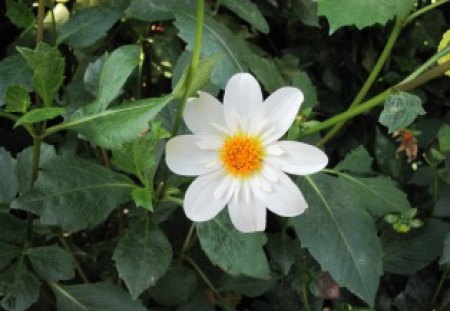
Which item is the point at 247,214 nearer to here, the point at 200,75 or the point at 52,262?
the point at 200,75

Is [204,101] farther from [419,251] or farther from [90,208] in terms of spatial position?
[419,251]

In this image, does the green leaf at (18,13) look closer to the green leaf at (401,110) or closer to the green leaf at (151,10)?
the green leaf at (151,10)

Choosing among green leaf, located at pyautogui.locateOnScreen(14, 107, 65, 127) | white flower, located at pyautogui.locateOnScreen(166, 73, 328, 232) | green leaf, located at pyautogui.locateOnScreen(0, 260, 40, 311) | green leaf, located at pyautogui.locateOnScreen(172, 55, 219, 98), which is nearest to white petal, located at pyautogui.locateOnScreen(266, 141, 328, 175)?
white flower, located at pyautogui.locateOnScreen(166, 73, 328, 232)

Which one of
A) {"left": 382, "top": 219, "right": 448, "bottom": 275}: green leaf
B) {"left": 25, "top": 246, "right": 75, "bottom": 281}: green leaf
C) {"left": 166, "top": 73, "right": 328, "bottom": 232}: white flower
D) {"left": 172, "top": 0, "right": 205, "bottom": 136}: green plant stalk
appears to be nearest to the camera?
{"left": 172, "top": 0, "right": 205, "bottom": 136}: green plant stalk

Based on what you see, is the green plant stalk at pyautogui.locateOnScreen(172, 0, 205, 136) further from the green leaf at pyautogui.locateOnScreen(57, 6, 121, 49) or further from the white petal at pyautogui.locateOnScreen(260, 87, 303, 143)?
the green leaf at pyautogui.locateOnScreen(57, 6, 121, 49)

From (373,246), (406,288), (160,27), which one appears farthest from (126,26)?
(406,288)

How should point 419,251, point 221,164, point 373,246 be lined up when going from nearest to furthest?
point 221,164, point 373,246, point 419,251

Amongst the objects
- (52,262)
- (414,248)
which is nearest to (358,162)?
(414,248)
